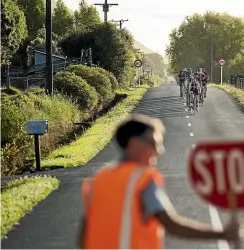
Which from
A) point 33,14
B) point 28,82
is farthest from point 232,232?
point 33,14

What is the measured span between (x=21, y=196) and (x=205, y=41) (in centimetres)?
10190

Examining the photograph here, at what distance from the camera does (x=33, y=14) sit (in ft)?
310

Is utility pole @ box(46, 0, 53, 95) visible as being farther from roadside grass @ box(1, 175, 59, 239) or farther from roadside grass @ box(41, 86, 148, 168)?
roadside grass @ box(1, 175, 59, 239)

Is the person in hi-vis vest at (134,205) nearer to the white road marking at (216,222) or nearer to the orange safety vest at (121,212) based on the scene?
the orange safety vest at (121,212)

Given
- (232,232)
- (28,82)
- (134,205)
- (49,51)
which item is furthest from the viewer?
(28,82)

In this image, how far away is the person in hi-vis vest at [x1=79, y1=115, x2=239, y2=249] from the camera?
13.5ft

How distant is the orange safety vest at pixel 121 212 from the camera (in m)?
4.10

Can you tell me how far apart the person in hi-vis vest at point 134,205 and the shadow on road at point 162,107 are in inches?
1163

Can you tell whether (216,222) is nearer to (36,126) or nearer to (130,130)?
(130,130)

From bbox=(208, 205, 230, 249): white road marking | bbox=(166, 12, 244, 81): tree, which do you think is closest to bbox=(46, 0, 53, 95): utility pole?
bbox=(208, 205, 230, 249): white road marking

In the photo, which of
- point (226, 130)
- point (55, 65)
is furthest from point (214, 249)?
point (55, 65)

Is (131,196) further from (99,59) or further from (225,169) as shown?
(99,59)

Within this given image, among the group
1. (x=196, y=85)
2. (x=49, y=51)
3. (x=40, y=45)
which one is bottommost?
(x=196, y=85)

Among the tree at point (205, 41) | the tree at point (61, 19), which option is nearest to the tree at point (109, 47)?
the tree at point (61, 19)
